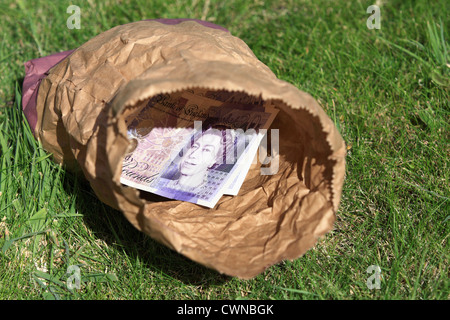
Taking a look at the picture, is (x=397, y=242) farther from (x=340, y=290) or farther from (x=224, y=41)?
(x=224, y=41)

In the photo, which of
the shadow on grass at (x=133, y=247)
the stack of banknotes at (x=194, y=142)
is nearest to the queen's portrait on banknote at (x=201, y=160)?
the stack of banknotes at (x=194, y=142)

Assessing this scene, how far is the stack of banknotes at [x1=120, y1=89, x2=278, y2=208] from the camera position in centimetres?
199

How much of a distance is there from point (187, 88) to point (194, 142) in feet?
1.52

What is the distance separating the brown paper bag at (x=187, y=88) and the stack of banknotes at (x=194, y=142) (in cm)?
7

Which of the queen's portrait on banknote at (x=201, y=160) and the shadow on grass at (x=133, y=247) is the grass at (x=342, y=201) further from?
the queen's portrait on banknote at (x=201, y=160)

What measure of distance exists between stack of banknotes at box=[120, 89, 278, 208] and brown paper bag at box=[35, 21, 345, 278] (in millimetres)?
72

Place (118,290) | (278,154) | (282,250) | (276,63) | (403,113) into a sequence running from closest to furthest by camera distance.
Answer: (282,250) → (118,290) → (278,154) → (403,113) → (276,63)

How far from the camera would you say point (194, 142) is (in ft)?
7.10

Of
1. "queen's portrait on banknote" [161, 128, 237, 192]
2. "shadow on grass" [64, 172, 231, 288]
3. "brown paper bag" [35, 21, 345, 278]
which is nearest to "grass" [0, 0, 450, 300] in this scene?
"shadow on grass" [64, 172, 231, 288]

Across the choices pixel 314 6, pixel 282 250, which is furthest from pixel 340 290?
pixel 314 6

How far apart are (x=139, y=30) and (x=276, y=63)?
0.97 meters

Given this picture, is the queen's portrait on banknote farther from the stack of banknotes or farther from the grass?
the grass

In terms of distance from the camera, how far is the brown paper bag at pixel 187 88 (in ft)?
4.91

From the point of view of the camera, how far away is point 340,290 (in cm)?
172
